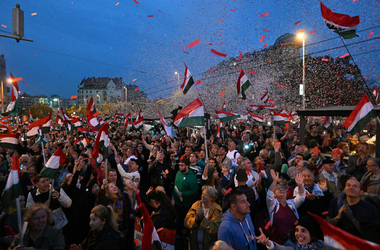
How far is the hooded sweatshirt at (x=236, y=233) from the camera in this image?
10.3 feet

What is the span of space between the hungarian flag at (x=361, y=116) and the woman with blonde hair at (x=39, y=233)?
570 cm

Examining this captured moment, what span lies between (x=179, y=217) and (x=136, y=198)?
49.8 inches

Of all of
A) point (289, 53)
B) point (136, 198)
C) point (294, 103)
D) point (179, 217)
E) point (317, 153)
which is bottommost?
point (179, 217)

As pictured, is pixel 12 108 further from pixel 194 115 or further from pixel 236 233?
pixel 236 233

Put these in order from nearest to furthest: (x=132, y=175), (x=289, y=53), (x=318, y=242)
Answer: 1. (x=318, y=242)
2. (x=132, y=175)
3. (x=289, y=53)

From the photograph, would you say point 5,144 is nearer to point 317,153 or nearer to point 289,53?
point 317,153

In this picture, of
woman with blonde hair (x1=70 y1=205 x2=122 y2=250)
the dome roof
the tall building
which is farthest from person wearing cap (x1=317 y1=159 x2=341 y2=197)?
the tall building

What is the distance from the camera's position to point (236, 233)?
317 cm

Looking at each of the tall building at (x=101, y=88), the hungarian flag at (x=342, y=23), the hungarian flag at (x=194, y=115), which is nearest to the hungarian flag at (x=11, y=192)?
the hungarian flag at (x=194, y=115)

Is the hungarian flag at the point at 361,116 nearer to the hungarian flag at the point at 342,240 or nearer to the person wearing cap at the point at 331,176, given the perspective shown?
the person wearing cap at the point at 331,176

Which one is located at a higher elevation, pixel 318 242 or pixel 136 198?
pixel 136 198

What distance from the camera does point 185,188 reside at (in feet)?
17.9

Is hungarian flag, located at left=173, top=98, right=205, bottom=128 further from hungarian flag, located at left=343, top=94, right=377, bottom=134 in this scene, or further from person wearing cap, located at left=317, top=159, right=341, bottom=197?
hungarian flag, located at left=343, top=94, right=377, bottom=134

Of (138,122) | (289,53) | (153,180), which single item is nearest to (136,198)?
(153,180)
